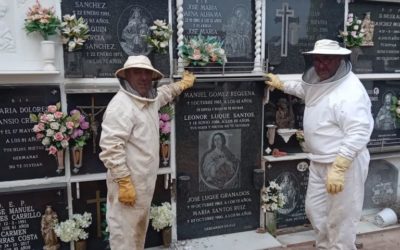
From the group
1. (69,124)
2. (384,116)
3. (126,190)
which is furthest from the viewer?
(384,116)

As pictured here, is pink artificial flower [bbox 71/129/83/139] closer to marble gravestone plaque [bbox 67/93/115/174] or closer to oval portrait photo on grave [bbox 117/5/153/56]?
marble gravestone plaque [bbox 67/93/115/174]

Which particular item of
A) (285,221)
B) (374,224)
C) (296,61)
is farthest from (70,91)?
(374,224)

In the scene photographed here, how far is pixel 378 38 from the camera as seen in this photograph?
15.9 ft

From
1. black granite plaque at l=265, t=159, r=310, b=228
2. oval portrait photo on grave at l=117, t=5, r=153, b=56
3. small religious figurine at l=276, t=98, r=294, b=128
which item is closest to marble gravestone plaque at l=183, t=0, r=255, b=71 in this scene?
oval portrait photo on grave at l=117, t=5, r=153, b=56

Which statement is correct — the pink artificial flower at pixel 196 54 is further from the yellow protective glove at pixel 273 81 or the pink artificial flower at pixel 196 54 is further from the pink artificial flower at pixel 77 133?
the pink artificial flower at pixel 77 133

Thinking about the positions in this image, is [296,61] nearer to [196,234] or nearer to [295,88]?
[295,88]

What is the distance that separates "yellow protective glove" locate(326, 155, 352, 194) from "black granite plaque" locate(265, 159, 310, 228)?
124cm

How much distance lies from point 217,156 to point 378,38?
8.20 feet

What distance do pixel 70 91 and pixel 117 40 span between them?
668 millimetres

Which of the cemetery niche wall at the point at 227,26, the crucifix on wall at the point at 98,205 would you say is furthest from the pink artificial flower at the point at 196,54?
the crucifix on wall at the point at 98,205

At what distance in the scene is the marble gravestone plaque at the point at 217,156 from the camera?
4180 millimetres

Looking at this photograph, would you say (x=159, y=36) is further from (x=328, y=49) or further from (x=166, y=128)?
(x=328, y=49)

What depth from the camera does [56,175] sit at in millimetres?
3787

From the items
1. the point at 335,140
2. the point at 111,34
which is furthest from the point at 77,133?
the point at 335,140
